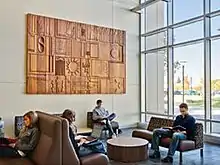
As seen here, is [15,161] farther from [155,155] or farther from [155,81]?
[155,81]

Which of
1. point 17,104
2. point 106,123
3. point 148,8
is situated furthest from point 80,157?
point 148,8

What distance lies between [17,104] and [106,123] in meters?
2.56

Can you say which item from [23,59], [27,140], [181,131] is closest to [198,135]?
[181,131]

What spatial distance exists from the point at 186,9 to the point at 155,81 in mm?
2821

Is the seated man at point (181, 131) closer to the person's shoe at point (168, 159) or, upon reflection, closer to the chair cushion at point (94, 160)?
the person's shoe at point (168, 159)

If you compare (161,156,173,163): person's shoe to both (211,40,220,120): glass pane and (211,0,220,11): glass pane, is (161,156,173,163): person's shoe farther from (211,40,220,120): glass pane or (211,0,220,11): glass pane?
(211,0,220,11): glass pane

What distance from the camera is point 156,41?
969 centimetres

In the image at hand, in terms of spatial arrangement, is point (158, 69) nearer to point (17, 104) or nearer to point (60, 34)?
point (60, 34)

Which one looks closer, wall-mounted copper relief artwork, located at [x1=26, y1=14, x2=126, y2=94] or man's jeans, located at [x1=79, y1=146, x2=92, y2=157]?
man's jeans, located at [x1=79, y1=146, x2=92, y2=157]

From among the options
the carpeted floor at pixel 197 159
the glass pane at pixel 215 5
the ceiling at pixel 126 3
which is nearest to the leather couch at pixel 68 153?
the carpeted floor at pixel 197 159

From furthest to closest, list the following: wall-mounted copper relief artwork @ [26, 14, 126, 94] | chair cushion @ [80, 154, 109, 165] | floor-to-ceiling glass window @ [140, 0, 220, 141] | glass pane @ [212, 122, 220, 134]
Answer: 1. wall-mounted copper relief artwork @ [26, 14, 126, 94]
2. floor-to-ceiling glass window @ [140, 0, 220, 141]
3. glass pane @ [212, 122, 220, 134]
4. chair cushion @ [80, 154, 109, 165]

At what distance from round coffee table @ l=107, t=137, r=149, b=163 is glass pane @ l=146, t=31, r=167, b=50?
5029 millimetres

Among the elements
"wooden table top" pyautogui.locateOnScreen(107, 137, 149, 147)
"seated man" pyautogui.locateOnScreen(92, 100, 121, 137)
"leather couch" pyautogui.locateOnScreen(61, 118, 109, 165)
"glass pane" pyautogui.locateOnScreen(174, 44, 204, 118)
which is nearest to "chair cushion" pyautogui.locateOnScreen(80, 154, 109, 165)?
"leather couch" pyautogui.locateOnScreen(61, 118, 109, 165)

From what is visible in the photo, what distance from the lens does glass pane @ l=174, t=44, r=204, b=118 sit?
771cm
